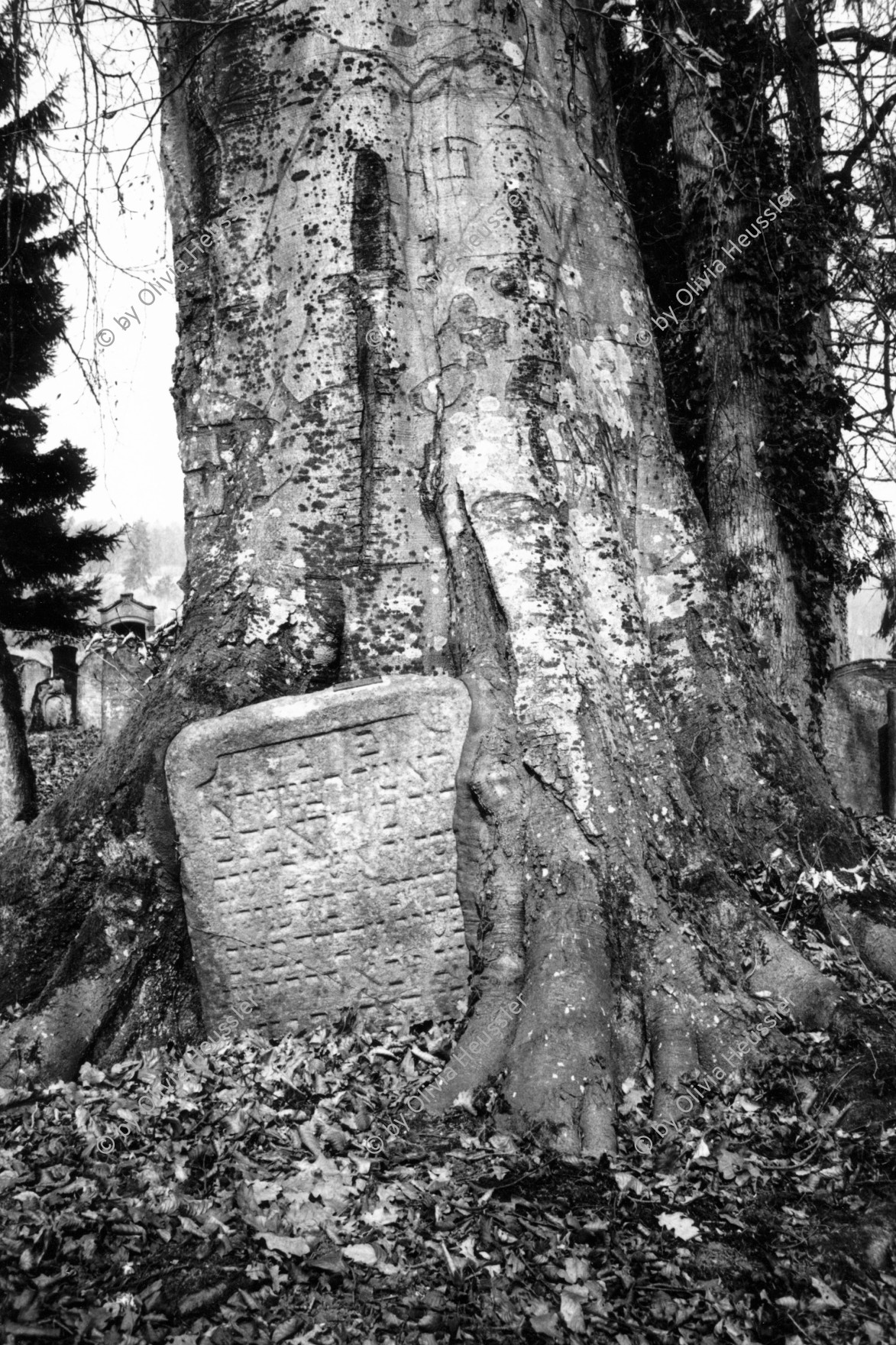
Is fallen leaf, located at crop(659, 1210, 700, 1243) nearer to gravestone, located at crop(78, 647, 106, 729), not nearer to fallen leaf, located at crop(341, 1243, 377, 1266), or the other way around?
fallen leaf, located at crop(341, 1243, 377, 1266)

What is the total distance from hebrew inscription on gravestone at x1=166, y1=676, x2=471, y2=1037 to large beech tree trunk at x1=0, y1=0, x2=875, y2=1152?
6.8 inches

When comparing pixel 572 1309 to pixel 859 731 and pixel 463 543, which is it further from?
pixel 859 731

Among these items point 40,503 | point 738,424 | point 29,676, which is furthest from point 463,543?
point 29,676

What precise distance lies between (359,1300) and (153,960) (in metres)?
1.93

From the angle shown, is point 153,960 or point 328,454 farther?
point 328,454

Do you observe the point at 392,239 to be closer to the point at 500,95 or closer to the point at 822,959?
the point at 500,95

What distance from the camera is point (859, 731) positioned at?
8750mm

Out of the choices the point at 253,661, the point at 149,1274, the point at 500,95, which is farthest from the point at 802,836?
the point at 500,95

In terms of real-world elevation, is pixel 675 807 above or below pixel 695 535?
below

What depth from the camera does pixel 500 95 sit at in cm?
519

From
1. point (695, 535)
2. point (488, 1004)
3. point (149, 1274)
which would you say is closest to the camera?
point (149, 1274)

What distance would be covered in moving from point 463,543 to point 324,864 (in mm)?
1480

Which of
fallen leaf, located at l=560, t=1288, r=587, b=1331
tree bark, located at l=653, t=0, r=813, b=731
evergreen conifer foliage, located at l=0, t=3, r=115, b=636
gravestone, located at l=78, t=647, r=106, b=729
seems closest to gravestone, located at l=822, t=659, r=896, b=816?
tree bark, located at l=653, t=0, r=813, b=731

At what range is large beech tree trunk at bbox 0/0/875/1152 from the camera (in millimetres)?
4086
